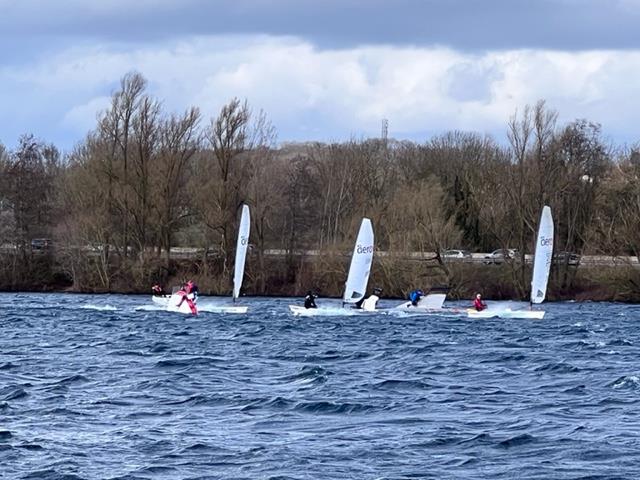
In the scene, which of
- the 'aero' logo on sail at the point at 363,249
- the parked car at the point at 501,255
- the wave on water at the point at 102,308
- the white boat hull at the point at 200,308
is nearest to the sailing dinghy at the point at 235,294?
the white boat hull at the point at 200,308

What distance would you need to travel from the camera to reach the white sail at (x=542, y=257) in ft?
179

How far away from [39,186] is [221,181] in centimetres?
1323

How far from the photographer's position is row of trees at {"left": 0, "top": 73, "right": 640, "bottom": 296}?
76750mm

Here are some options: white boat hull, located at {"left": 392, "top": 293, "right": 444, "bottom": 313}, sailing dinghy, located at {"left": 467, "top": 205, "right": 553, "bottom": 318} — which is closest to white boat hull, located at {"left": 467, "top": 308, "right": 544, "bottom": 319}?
sailing dinghy, located at {"left": 467, "top": 205, "right": 553, "bottom": 318}

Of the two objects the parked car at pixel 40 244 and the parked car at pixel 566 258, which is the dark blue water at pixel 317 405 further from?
the parked car at pixel 40 244

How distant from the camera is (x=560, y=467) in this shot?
1825 centimetres

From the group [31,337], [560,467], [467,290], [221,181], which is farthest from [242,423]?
[221,181]

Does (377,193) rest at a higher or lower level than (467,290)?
higher

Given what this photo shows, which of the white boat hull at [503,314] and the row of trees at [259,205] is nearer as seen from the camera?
the white boat hull at [503,314]

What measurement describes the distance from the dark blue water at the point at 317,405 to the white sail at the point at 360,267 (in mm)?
11744

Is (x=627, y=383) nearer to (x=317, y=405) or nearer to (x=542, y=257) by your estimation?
(x=317, y=405)

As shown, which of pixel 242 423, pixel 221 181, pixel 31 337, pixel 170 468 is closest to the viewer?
pixel 170 468

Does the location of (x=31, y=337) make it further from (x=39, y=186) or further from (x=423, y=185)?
(x=39, y=186)

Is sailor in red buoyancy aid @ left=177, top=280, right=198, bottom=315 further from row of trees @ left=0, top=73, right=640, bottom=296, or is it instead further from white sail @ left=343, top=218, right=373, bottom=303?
row of trees @ left=0, top=73, right=640, bottom=296
